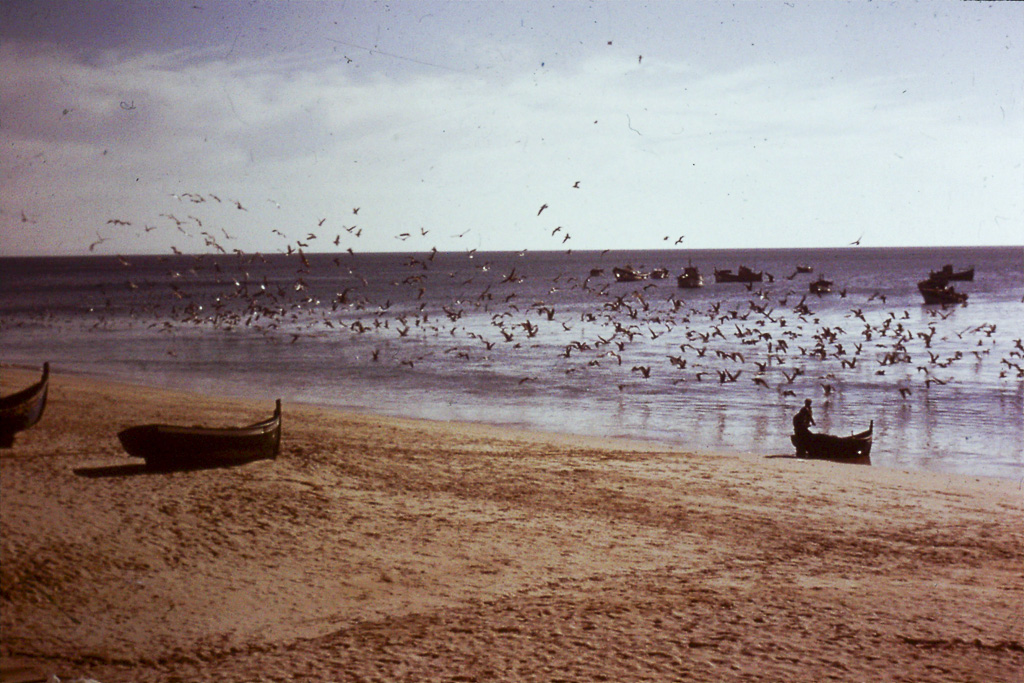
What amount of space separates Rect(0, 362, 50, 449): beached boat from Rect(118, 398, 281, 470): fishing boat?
3623 millimetres

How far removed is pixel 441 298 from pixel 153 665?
8834cm

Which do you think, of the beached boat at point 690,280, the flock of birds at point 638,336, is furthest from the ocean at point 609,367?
the beached boat at point 690,280

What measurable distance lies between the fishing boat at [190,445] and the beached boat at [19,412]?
3.62m

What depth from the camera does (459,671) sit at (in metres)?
8.12

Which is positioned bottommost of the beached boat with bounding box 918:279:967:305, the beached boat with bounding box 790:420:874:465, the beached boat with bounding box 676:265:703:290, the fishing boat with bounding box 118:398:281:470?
the beached boat with bounding box 790:420:874:465

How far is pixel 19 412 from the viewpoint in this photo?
16609 mm

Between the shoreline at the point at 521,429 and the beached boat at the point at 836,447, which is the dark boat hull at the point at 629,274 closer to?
the shoreline at the point at 521,429

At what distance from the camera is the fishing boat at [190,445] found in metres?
14.4

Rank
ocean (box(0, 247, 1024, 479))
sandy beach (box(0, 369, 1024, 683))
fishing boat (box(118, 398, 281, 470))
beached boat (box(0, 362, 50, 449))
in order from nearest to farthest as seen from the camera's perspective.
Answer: sandy beach (box(0, 369, 1024, 683))
fishing boat (box(118, 398, 281, 470))
beached boat (box(0, 362, 50, 449))
ocean (box(0, 247, 1024, 479))

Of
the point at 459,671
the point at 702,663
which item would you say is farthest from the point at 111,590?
the point at 702,663

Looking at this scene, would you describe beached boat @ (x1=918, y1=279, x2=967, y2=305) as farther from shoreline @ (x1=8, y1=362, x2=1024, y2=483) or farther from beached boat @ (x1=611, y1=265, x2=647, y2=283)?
shoreline @ (x1=8, y1=362, x2=1024, y2=483)

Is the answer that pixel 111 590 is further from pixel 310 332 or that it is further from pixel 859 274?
pixel 859 274

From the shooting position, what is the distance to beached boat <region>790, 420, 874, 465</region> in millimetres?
20219

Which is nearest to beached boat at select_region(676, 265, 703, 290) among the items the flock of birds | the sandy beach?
the flock of birds
